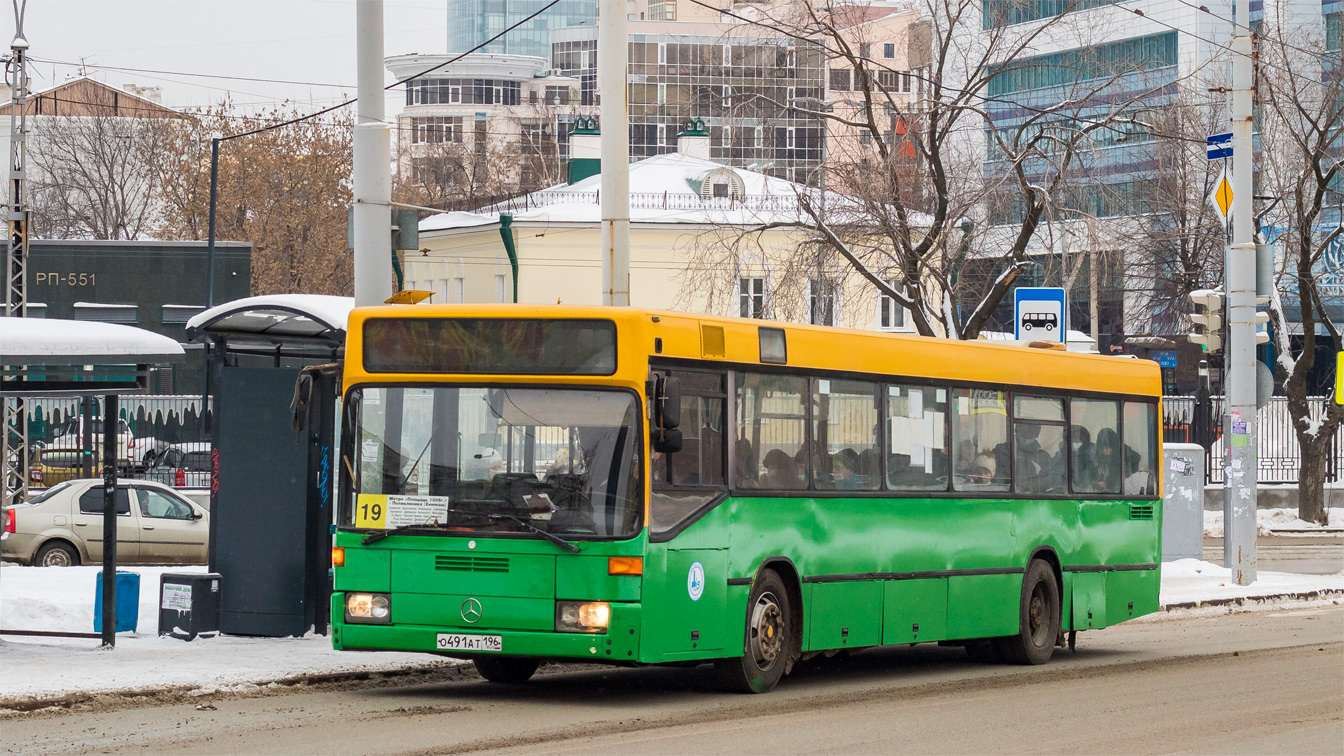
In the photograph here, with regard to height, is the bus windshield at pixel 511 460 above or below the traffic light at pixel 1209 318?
below

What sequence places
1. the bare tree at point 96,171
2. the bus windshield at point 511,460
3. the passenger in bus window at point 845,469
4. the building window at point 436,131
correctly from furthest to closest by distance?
the building window at point 436,131 < the bare tree at point 96,171 < the passenger in bus window at point 845,469 < the bus windshield at point 511,460

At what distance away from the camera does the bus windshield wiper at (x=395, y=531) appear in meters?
10.8

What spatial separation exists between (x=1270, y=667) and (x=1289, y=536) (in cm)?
2105

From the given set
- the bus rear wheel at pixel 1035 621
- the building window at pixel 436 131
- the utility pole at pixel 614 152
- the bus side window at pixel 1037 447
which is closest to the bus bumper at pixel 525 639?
the bus side window at pixel 1037 447

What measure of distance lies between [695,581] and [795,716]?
1069mm

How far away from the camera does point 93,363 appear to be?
12219 mm

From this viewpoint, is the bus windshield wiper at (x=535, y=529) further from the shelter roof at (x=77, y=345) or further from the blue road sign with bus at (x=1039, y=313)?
the blue road sign with bus at (x=1039, y=313)

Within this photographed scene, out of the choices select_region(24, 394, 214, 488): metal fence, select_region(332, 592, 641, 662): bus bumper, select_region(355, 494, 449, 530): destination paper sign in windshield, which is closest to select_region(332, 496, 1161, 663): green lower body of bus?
select_region(332, 592, 641, 662): bus bumper

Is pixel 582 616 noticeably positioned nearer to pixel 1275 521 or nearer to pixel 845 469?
pixel 845 469

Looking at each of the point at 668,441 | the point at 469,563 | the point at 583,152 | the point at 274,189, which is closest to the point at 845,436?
the point at 668,441

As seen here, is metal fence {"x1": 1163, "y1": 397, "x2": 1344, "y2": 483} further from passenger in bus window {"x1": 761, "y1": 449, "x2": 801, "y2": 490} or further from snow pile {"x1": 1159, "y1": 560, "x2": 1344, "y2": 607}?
passenger in bus window {"x1": 761, "y1": 449, "x2": 801, "y2": 490}

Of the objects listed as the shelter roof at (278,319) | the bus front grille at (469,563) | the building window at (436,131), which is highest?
the building window at (436,131)

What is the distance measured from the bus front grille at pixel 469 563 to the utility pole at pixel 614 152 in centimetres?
517

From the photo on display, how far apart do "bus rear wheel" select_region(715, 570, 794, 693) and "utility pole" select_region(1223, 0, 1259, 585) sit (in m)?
12.8
